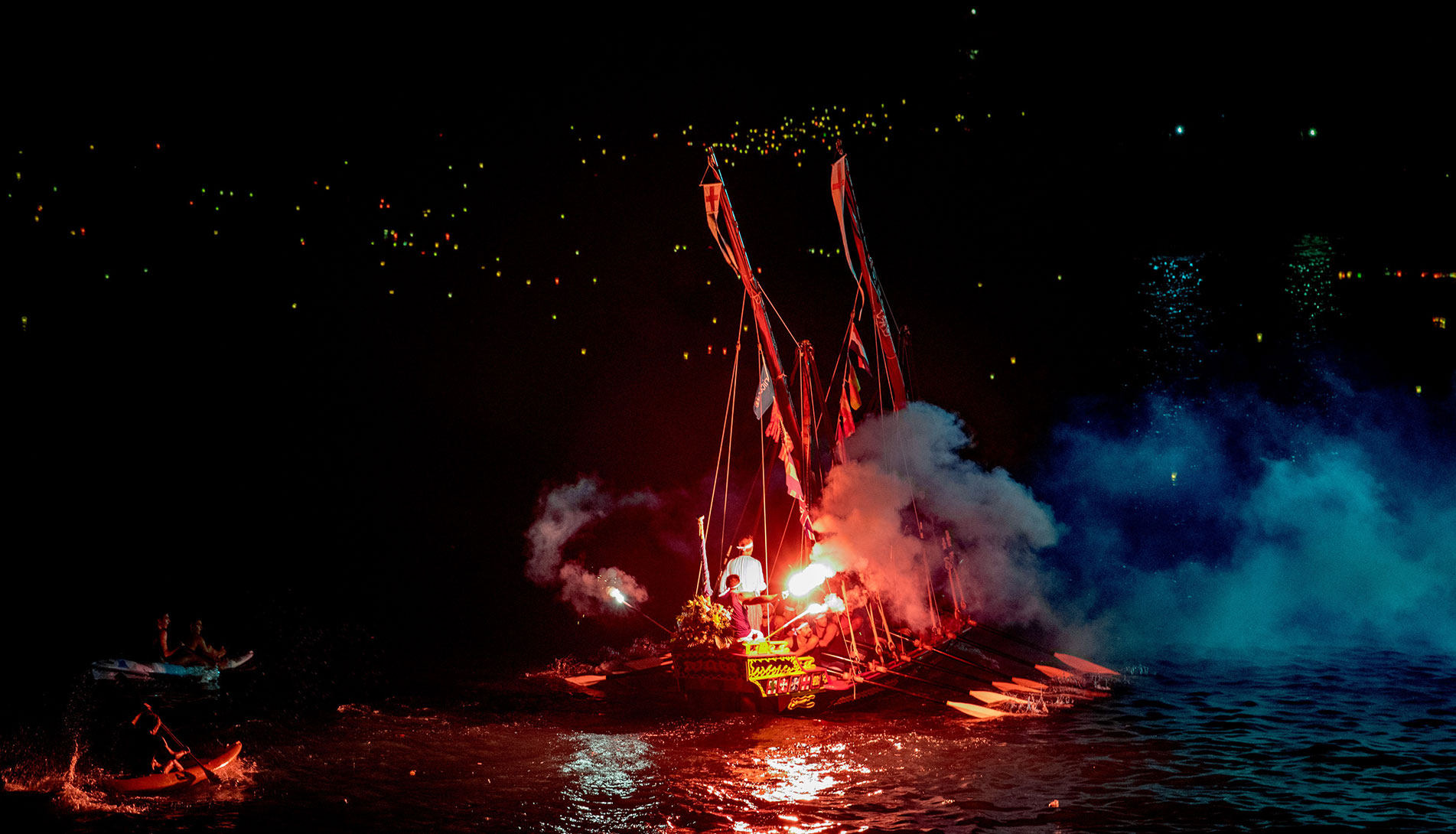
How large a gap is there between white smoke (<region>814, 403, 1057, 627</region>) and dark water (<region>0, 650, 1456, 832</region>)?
A: 2.42 metres

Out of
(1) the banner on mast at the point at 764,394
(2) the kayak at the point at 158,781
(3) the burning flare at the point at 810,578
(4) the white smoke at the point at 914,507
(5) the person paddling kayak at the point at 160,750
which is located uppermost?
(1) the banner on mast at the point at 764,394

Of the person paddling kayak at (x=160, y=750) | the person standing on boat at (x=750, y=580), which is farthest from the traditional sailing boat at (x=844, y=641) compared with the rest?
the person paddling kayak at (x=160, y=750)

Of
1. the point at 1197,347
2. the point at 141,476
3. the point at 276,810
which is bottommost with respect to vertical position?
the point at 276,810

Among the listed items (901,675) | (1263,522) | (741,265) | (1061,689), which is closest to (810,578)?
(901,675)

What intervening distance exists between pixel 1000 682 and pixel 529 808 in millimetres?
8771

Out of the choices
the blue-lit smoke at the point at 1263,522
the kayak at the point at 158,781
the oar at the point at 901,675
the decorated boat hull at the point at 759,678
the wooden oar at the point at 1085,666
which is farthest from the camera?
the blue-lit smoke at the point at 1263,522

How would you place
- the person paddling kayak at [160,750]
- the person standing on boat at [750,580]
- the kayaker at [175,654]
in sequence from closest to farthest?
1. the person paddling kayak at [160,750]
2. the person standing on boat at [750,580]
3. the kayaker at [175,654]

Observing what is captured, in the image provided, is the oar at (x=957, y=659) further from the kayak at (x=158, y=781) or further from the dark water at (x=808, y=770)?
the kayak at (x=158, y=781)

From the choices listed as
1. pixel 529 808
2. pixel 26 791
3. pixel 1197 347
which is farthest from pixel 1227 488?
pixel 26 791

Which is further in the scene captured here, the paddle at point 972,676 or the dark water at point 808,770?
→ the paddle at point 972,676

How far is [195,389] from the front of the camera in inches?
981

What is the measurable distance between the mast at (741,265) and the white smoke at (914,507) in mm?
1619

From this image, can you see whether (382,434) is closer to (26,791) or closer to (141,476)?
(141,476)

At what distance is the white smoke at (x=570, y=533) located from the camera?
89.0 feet
